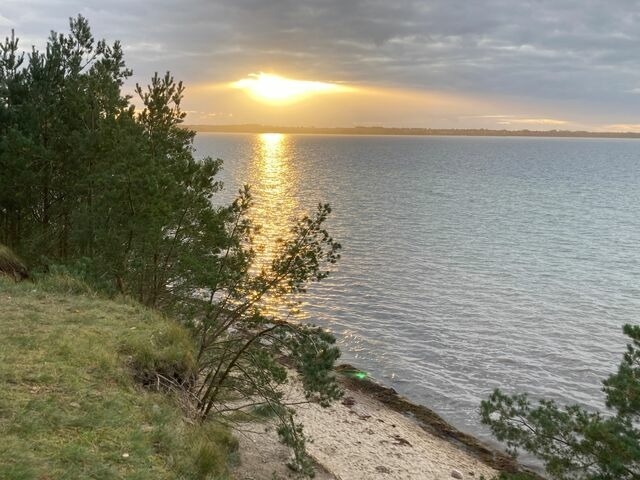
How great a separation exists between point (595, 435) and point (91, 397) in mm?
9496

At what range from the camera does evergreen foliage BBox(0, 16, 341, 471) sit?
11.9 meters

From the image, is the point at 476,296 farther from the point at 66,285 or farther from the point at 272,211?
the point at 272,211

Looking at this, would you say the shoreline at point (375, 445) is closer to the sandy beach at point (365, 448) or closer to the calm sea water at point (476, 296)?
the sandy beach at point (365, 448)

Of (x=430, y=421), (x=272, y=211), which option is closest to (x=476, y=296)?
(x=430, y=421)

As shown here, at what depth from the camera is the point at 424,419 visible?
19641mm

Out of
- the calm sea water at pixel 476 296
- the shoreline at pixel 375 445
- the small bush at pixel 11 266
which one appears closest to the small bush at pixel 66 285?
the small bush at pixel 11 266

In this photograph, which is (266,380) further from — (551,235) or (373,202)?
(373,202)

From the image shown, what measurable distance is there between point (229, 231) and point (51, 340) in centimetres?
684

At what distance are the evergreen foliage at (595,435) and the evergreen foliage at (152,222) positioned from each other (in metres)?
4.77

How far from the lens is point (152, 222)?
41.9ft

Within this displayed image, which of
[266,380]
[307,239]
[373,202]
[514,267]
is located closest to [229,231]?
[307,239]

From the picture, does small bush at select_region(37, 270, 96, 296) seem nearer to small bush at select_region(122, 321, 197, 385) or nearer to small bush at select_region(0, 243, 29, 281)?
small bush at select_region(0, 243, 29, 281)

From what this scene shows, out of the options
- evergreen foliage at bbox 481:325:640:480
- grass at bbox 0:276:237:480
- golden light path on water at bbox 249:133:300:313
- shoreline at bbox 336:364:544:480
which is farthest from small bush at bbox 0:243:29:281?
evergreen foliage at bbox 481:325:640:480

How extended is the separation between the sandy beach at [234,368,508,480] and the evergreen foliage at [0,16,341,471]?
4.27 ft
